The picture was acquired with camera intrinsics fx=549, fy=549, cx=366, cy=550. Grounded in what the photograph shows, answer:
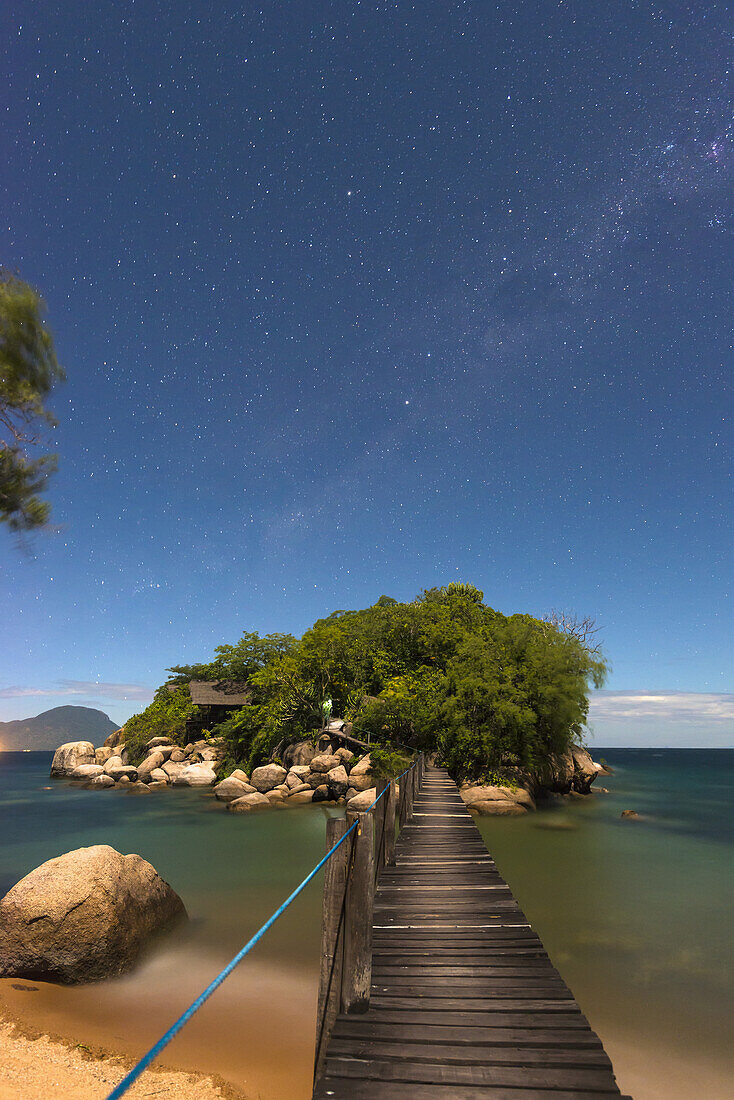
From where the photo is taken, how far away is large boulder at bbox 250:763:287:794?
2628 centimetres

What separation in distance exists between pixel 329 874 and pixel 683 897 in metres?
13.6

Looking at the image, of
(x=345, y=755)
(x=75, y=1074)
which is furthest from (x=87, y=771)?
(x=75, y=1074)

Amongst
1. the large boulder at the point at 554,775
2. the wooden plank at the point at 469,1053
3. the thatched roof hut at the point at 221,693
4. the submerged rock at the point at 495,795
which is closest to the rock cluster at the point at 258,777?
the thatched roof hut at the point at 221,693

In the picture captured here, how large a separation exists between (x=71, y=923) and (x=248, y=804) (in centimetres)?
1710

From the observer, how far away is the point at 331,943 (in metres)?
3.90

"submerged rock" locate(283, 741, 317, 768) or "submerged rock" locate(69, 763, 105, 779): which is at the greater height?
"submerged rock" locate(283, 741, 317, 768)

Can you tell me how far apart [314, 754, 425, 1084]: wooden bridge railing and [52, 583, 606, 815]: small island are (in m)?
14.5

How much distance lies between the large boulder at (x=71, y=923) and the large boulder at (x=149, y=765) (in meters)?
30.6

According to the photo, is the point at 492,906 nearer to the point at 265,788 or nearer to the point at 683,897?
the point at 683,897

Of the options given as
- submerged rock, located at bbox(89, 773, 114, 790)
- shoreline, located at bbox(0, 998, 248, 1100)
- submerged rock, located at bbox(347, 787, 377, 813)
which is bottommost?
submerged rock, located at bbox(89, 773, 114, 790)

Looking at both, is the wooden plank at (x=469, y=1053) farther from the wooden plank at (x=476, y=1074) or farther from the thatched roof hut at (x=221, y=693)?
the thatched roof hut at (x=221, y=693)

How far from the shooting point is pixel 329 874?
13.0 feet

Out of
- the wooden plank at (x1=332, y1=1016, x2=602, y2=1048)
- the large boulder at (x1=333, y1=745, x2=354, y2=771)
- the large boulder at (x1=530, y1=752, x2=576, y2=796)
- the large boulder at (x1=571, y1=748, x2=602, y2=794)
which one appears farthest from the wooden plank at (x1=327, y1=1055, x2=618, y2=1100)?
the large boulder at (x1=571, y1=748, x2=602, y2=794)

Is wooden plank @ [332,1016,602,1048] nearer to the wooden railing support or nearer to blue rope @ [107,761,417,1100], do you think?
blue rope @ [107,761,417,1100]
